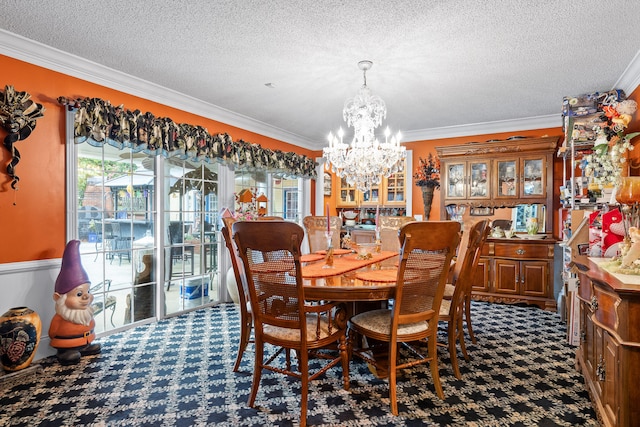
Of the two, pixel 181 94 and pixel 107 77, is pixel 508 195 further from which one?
pixel 107 77

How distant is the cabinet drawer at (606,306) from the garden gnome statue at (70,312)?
134 inches

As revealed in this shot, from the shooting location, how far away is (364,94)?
3180mm

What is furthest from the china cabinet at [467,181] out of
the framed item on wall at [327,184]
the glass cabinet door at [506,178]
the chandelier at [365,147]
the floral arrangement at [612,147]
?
the chandelier at [365,147]

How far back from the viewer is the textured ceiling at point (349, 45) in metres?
2.26

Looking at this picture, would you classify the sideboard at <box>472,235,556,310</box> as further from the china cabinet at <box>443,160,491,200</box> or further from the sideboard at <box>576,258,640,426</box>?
the sideboard at <box>576,258,640,426</box>

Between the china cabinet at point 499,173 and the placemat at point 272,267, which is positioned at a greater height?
the china cabinet at point 499,173

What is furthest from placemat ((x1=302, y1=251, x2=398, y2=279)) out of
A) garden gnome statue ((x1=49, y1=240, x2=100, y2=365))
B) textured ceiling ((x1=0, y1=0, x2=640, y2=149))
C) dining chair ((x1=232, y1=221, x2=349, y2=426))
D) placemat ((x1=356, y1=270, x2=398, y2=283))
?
garden gnome statue ((x1=49, y1=240, x2=100, y2=365))

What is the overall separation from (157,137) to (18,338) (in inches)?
80.2

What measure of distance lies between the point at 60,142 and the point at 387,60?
2.79 meters

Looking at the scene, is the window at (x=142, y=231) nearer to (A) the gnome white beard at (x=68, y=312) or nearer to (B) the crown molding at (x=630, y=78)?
(A) the gnome white beard at (x=68, y=312)

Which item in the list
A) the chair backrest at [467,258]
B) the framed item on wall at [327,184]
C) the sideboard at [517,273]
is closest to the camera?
the chair backrest at [467,258]

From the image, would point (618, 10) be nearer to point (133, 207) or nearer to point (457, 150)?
point (457, 150)

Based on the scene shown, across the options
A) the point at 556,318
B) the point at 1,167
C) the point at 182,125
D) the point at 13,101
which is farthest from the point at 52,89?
the point at 556,318

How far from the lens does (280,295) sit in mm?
2025
